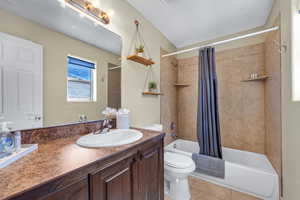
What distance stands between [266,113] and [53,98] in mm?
2846

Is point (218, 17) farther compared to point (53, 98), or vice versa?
point (218, 17)

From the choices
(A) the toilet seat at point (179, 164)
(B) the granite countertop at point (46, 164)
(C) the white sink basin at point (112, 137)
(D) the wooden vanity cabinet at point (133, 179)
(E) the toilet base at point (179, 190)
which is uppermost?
(B) the granite countertop at point (46, 164)

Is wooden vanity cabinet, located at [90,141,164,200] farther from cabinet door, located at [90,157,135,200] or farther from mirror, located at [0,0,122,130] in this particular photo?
mirror, located at [0,0,122,130]

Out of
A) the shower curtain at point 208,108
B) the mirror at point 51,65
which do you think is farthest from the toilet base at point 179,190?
the mirror at point 51,65

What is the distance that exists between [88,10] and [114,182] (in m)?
1.43

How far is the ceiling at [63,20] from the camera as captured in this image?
840 mm

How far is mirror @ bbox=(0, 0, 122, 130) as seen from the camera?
784 mm

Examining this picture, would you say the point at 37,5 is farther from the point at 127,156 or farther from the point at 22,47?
the point at 127,156

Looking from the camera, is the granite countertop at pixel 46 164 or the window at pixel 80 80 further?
the window at pixel 80 80

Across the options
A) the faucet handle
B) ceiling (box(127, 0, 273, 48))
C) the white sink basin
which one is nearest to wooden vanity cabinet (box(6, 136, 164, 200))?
the white sink basin

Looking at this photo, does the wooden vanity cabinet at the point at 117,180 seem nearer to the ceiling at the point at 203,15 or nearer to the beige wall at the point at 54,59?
the beige wall at the point at 54,59

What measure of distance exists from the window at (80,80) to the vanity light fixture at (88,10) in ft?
1.44

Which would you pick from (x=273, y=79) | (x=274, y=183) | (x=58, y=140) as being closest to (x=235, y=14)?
(x=273, y=79)

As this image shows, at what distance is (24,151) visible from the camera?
27.2 inches
